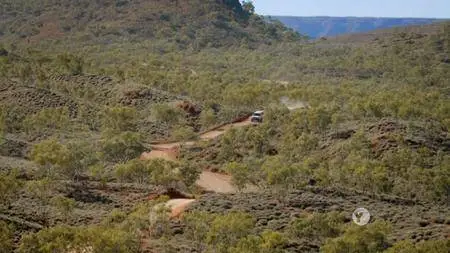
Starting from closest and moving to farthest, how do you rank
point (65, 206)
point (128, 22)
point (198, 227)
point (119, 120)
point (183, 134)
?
point (198, 227)
point (65, 206)
point (183, 134)
point (119, 120)
point (128, 22)

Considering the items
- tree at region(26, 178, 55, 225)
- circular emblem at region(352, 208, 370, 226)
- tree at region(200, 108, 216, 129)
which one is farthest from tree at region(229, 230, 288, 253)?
tree at region(200, 108, 216, 129)

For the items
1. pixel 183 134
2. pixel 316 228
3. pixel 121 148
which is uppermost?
pixel 316 228

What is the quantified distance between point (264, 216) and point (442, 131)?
99.0 feet

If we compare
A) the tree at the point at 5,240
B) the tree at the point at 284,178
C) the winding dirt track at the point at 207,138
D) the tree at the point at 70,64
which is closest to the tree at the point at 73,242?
the tree at the point at 5,240

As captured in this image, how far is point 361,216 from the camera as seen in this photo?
36.9m

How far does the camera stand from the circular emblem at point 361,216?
35.7 metres

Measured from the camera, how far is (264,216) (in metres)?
36.6

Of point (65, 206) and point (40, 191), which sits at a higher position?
point (65, 206)

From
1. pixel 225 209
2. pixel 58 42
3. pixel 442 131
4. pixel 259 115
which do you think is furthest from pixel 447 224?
pixel 58 42

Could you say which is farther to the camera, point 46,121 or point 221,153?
point 46,121

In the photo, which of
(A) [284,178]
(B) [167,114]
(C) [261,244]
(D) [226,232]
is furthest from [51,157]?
(B) [167,114]

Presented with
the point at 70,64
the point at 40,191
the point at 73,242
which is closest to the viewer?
the point at 73,242

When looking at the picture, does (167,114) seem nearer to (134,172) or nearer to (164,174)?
(134,172)

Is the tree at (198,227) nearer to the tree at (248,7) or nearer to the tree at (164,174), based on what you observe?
the tree at (164,174)
